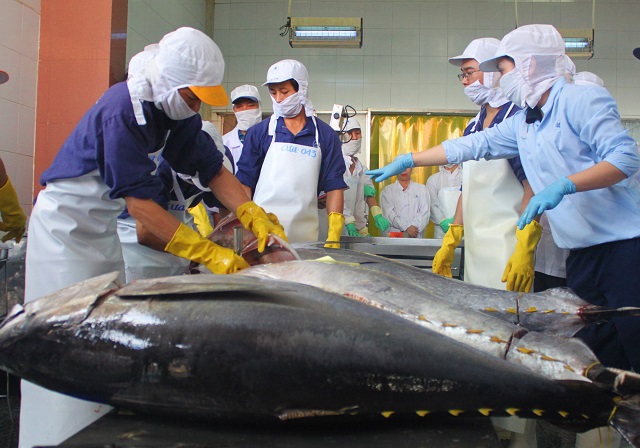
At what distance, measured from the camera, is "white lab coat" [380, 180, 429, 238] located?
26.4ft

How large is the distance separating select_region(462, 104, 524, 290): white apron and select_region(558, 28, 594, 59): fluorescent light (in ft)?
16.2

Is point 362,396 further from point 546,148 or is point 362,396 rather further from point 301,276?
point 546,148

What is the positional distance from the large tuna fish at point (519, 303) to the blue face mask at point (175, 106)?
0.90m

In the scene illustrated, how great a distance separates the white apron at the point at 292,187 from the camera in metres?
3.59

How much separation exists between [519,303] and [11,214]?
3.46m

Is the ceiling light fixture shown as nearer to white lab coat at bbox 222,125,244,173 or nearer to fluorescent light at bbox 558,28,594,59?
A: white lab coat at bbox 222,125,244,173

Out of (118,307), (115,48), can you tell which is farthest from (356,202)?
(118,307)

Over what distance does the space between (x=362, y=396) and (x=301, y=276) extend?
670mm

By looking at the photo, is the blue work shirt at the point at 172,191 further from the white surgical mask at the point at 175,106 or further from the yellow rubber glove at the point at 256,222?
the white surgical mask at the point at 175,106

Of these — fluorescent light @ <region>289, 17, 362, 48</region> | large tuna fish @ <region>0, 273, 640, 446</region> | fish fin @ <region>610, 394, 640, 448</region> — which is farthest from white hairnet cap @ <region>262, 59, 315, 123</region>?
fluorescent light @ <region>289, 17, 362, 48</region>

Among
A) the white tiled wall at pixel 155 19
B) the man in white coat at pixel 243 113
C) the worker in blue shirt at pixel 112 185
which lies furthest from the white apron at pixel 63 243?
the white tiled wall at pixel 155 19

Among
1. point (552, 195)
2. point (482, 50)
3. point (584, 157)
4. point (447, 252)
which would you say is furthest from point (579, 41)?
point (552, 195)

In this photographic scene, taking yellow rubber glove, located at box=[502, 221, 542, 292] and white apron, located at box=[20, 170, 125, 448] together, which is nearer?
white apron, located at box=[20, 170, 125, 448]

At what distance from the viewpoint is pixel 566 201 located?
2414 millimetres
